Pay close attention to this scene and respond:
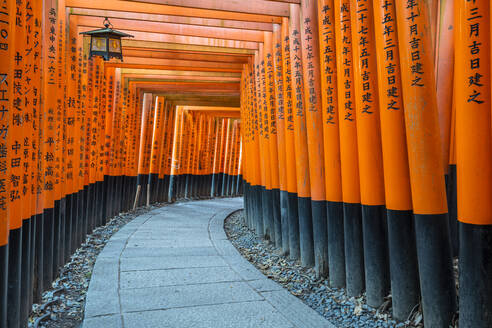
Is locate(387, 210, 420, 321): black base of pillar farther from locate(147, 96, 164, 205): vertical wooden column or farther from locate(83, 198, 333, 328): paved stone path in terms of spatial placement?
locate(147, 96, 164, 205): vertical wooden column

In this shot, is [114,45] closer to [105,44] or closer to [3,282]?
→ [105,44]

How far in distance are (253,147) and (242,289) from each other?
15.8 ft

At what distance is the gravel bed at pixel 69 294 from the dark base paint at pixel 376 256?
9.15ft

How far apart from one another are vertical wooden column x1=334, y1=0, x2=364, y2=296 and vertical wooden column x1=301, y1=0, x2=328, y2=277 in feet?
2.11

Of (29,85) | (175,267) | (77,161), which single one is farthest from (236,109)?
(29,85)

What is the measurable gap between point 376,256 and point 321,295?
0.92m

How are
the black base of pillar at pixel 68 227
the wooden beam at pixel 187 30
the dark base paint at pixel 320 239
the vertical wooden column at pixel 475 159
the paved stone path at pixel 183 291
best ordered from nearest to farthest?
the vertical wooden column at pixel 475 159
the paved stone path at pixel 183 291
the dark base paint at pixel 320 239
the black base of pillar at pixel 68 227
the wooden beam at pixel 187 30

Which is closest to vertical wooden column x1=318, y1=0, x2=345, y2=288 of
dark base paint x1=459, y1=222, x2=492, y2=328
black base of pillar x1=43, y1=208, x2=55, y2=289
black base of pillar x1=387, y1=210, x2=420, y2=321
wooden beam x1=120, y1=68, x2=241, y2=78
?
black base of pillar x1=387, y1=210, x2=420, y2=321

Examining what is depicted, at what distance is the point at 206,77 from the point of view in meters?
10.7

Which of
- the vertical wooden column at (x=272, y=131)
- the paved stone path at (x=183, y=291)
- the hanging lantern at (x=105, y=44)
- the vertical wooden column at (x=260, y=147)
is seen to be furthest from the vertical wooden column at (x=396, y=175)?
the vertical wooden column at (x=260, y=147)

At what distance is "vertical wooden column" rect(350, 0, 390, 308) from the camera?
137 inches

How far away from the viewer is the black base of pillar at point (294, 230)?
17.9ft

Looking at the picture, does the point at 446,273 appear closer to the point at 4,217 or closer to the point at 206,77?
the point at 4,217

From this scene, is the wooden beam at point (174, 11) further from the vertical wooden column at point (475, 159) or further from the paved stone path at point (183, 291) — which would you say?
the vertical wooden column at point (475, 159)
